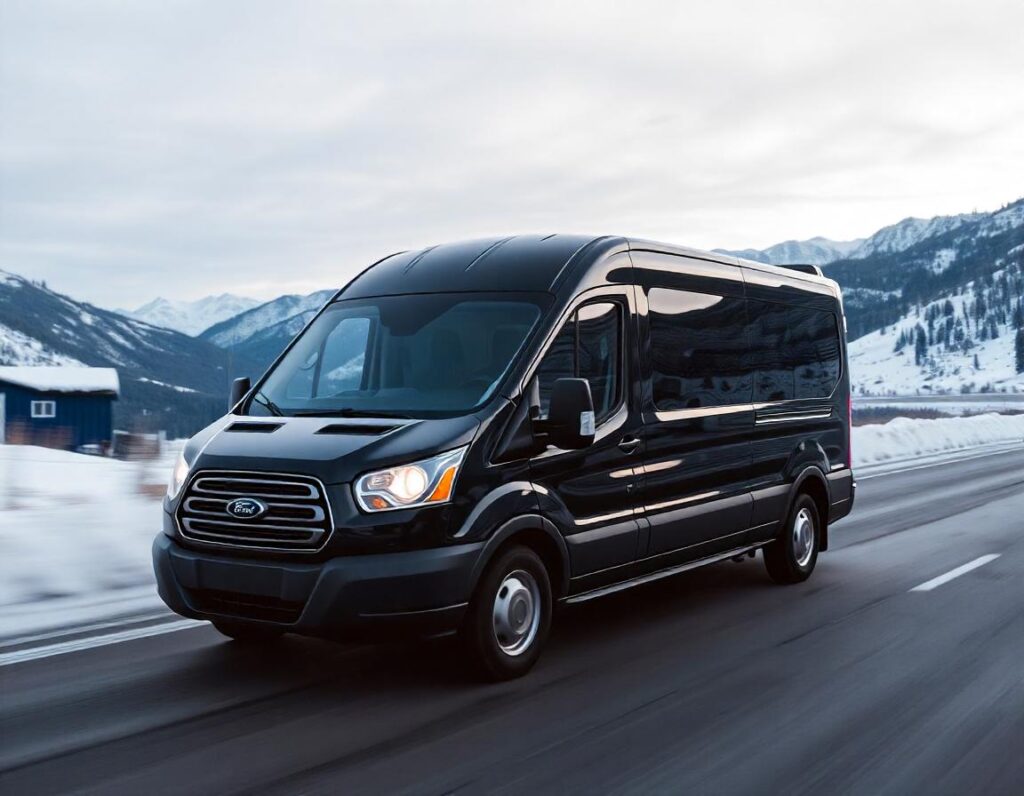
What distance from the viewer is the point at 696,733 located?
4762 millimetres

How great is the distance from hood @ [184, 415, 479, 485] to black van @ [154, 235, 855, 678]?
12mm

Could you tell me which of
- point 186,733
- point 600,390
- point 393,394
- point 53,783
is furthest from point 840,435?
point 53,783

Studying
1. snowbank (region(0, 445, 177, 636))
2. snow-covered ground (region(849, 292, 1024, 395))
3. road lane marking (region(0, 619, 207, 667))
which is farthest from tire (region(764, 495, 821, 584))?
snow-covered ground (region(849, 292, 1024, 395))

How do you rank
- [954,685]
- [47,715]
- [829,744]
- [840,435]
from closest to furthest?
[829,744] → [47,715] → [954,685] → [840,435]

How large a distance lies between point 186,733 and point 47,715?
2.47 ft

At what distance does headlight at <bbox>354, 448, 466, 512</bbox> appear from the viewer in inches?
201

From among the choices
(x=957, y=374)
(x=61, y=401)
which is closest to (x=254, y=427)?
(x=61, y=401)

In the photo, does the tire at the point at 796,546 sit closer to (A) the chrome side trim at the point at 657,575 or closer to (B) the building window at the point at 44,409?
(A) the chrome side trim at the point at 657,575

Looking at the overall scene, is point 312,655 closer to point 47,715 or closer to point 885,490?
point 47,715

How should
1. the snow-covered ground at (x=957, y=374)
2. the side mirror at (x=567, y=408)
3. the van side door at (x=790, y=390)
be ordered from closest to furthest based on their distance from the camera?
the side mirror at (x=567, y=408) < the van side door at (x=790, y=390) < the snow-covered ground at (x=957, y=374)

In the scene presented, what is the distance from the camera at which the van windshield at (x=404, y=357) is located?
577 cm

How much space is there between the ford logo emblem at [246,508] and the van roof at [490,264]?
175 cm

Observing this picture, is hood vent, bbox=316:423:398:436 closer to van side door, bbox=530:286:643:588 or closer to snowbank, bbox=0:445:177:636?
van side door, bbox=530:286:643:588

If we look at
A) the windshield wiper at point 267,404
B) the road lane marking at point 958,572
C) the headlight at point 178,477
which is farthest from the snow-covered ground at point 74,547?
the road lane marking at point 958,572
